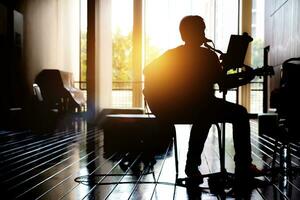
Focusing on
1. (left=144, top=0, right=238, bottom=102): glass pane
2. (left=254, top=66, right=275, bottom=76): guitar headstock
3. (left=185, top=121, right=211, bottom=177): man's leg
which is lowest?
(left=185, top=121, right=211, bottom=177): man's leg

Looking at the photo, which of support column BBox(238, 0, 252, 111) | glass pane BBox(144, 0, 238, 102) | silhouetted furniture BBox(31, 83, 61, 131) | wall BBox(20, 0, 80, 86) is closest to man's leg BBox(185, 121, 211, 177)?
silhouetted furniture BBox(31, 83, 61, 131)

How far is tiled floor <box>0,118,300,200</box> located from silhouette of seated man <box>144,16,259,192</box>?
35cm

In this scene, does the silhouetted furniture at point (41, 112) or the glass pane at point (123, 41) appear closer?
the silhouetted furniture at point (41, 112)

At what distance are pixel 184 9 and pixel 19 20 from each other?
4.90 metres

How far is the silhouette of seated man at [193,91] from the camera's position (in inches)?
97.0

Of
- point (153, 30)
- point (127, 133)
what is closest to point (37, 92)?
point (153, 30)

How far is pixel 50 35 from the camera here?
31.4 ft

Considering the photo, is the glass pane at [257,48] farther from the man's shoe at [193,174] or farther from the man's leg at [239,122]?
the man's leg at [239,122]

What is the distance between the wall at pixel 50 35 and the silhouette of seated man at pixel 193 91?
629 cm

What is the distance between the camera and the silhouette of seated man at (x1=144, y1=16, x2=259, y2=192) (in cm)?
246

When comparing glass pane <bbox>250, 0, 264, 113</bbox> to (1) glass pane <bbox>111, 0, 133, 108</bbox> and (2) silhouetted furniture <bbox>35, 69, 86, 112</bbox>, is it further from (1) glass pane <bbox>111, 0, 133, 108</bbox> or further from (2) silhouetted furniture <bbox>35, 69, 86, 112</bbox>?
(2) silhouetted furniture <bbox>35, 69, 86, 112</bbox>

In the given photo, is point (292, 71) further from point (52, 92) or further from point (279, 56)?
point (52, 92)

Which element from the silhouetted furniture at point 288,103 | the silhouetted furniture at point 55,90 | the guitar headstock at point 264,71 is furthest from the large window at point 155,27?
the guitar headstock at point 264,71

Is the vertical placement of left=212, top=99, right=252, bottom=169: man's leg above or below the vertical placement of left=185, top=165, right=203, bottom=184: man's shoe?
above
